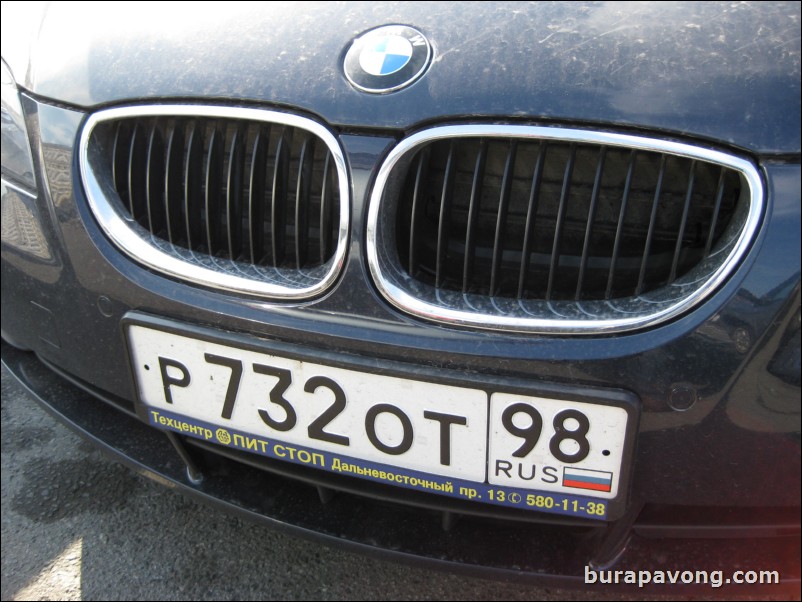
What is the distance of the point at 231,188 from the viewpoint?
4.73ft

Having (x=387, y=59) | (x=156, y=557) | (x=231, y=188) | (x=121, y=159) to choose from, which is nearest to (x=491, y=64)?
(x=387, y=59)

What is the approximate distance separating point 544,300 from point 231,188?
598mm

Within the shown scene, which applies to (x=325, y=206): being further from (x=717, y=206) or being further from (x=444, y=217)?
(x=717, y=206)

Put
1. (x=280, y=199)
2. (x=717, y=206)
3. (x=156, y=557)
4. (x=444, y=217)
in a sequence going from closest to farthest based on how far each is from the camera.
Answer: (x=717, y=206) → (x=444, y=217) → (x=280, y=199) → (x=156, y=557)

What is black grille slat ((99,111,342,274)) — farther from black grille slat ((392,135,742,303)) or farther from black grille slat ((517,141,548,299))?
black grille slat ((517,141,548,299))

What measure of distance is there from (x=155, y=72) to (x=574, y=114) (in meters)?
0.75

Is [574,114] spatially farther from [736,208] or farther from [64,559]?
[64,559]

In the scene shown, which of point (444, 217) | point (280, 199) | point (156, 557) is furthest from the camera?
point (156, 557)

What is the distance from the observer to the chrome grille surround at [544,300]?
115 cm

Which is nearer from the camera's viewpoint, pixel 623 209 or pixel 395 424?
pixel 623 209

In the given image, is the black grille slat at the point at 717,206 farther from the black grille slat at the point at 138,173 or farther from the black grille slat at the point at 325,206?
the black grille slat at the point at 138,173

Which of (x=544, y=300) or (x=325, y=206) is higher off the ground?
(x=325, y=206)

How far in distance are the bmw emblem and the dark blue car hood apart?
0.02m

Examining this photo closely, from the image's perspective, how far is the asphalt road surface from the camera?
1695 mm
